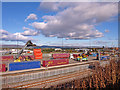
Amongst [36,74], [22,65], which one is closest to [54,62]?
[22,65]

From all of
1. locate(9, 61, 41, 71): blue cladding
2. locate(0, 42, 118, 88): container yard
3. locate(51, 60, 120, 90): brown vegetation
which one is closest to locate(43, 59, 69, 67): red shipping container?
locate(0, 42, 118, 88): container yard

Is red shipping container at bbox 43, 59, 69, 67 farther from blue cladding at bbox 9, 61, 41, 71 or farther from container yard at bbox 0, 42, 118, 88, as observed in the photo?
blue cladding at bbox 9, 61, 41, 71

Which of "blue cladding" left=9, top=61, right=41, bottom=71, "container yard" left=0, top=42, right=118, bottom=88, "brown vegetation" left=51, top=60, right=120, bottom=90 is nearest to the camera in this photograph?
"brown vegetation" left=51, top=60, right=120, bottom=90

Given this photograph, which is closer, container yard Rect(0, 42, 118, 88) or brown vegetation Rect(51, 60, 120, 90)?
brown vegetation Rect(51, 60, 120, 90)

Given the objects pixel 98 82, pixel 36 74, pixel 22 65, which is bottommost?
pixel 36 74

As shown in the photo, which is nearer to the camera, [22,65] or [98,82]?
[98,82]

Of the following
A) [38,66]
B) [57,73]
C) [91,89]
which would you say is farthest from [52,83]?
[38,66]

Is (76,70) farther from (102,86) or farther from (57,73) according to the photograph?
(102,86)

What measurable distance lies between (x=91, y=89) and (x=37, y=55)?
1554 inches

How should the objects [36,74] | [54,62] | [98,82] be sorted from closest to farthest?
[98,82] < [36,74] < [54,62]

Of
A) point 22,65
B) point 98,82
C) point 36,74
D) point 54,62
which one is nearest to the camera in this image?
point 98,82

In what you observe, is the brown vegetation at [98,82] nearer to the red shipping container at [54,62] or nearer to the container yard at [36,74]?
the container yard at [36,74]

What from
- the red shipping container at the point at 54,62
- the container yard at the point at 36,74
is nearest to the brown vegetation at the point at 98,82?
the container yard at the point at 36,74

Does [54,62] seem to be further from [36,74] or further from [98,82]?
[98,82]
